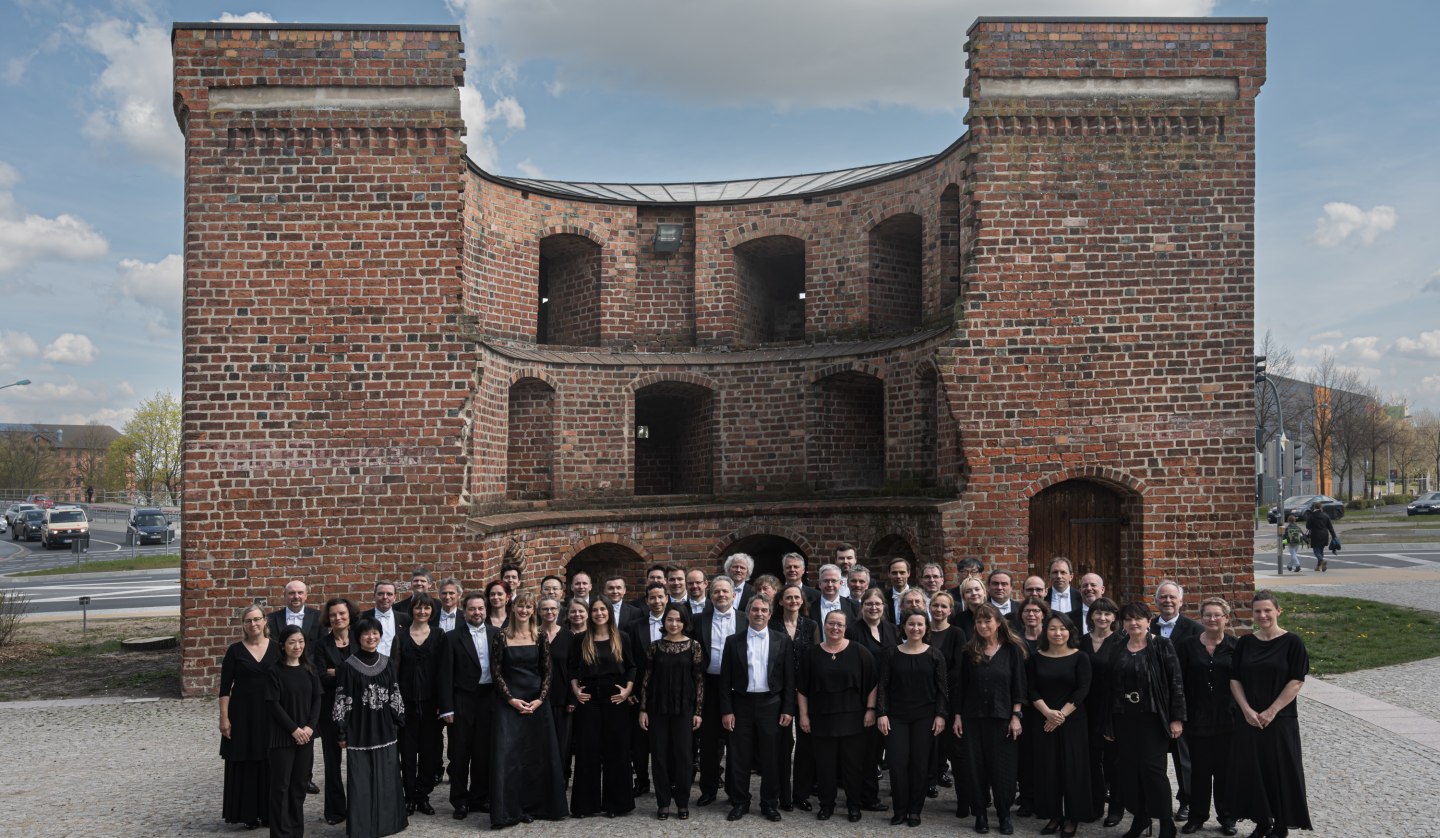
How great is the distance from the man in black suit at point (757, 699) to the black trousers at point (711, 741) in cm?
24

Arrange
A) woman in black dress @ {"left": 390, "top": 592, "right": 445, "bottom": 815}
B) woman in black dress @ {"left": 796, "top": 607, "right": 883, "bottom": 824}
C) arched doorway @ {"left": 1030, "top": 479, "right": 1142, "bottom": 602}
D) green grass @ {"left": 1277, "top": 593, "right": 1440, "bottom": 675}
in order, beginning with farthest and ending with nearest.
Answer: green grass @ {"left": 1277, "top": 593, "right": 1440, "bottom": 675}
arched doorway @ {"left": 1030, "top": 479, "right": 1142, "bottom": 602}
woman in black dress @ {"left": 390, "top": 592, "right": 445, "bottom": 815}
woman in black dress @ {"left": 796, "top": 607, "right": 883, "bottom": 824}

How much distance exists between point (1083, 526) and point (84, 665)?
13.0 metres

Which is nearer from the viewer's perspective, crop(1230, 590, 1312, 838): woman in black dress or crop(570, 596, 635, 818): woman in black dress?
crop(1230, 590, 1312, 838): woman in black dress

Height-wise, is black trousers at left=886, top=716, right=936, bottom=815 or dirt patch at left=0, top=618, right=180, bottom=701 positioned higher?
black trousers at left=886, top=716, right=936, bottom=815

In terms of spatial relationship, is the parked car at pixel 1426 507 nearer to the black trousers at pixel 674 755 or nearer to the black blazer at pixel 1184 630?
the black blazer at pixel 1184 630

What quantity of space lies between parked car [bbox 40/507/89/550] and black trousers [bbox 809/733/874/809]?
1484 inches

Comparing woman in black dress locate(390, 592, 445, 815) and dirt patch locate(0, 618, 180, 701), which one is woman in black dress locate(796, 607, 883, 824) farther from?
dirt patch locate(0, 618, 180, 701)

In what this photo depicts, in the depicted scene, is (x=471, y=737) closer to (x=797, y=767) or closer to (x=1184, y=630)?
(x=797, y=767)

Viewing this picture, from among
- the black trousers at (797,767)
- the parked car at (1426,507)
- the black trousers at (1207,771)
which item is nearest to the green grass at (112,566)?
the black trousers at (797,767)

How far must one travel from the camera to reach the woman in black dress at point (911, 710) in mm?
6805

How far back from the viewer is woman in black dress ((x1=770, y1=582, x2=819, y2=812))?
7.10 m

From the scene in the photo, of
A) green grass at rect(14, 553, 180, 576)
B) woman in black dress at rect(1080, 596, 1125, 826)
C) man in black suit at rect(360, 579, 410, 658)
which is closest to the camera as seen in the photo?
woman in black dress at rect(1080, 596, 1125, 826)

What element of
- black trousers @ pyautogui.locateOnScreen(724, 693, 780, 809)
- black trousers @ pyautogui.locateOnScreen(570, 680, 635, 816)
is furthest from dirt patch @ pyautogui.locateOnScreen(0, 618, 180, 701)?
black trousers @ pyautogui.locateOnScreen(724, 693, 780, 809)

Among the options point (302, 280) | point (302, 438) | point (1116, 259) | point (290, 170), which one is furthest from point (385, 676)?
point (1116, 259)
